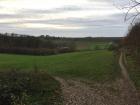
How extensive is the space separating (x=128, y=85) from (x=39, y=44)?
61278mm

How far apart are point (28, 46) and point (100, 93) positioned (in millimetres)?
63909

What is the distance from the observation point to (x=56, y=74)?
35.3 metres

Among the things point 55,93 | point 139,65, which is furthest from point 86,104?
point 139,65

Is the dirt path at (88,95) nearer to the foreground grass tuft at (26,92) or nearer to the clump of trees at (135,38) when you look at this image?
the foreground grass tuft at (26,92)

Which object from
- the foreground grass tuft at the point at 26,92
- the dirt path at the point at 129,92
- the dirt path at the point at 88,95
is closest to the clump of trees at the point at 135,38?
the dirt path at the point at 129,92

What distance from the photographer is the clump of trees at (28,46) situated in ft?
258

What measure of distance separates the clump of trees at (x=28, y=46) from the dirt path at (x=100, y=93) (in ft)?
164

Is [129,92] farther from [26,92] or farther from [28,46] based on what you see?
[28,46]

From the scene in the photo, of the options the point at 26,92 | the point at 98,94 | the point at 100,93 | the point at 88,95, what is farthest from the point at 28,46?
the point at 26,92

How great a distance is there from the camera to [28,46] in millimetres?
86562

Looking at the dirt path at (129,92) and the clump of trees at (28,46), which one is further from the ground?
the dirt path at (129,92)

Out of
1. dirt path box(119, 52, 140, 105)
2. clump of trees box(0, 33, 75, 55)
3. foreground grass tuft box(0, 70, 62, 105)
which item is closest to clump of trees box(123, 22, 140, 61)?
dirt path box(119, 52, 140, 105)

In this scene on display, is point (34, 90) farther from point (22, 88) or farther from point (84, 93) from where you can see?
point (84, 93)

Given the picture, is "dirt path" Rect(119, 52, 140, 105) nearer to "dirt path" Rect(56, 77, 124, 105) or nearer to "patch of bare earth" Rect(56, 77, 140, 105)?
"patch of bare earth" Rect(56, 77, 140, 105)
